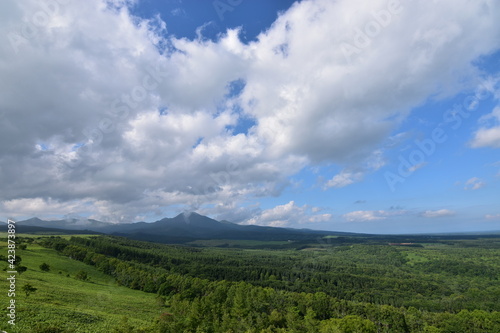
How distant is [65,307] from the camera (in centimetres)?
6094

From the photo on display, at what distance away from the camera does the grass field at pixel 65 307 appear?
155 feet

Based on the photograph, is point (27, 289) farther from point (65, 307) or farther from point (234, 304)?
point (234, 304)

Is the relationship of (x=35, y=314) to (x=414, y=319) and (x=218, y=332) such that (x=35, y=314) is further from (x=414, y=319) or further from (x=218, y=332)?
(x=414, y=319)

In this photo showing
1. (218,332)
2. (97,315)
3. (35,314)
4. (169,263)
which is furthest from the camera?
(169,263)

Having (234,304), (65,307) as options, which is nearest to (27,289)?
(65,307)

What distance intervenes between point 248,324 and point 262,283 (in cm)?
10442

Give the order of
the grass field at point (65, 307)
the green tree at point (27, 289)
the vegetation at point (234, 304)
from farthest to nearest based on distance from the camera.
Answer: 1. the vegetation at point (234, 304)
2. the green tree at point (27, 289)
3. the grass field at point (65, 307)

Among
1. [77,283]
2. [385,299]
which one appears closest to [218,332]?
[77,283]

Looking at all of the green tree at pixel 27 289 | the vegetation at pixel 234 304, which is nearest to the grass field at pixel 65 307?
the vegetation at pixel 234 304

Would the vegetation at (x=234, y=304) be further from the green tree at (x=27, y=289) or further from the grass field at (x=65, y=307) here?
the green tree at (x=27, y=289)

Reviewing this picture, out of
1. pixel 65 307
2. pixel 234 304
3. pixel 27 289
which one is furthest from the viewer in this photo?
pixel 234 304

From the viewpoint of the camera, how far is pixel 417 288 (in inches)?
7264

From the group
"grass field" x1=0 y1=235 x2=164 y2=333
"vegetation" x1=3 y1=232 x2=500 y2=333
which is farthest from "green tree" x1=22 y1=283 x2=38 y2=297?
"vegetation" x1=3 y1=232 x2=500 y2=333

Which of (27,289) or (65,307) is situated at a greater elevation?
(27,289)
